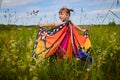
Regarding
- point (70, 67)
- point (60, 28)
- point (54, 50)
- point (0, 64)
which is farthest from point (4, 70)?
point (60, 28)

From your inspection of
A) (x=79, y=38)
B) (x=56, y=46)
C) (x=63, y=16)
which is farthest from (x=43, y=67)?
(x=63, y=16)

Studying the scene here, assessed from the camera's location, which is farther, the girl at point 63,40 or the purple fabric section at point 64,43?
the purple fabric section at point 64,43

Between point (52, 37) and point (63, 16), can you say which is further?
point (63, 16)

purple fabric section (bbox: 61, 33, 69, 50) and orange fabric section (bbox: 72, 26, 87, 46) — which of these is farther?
orange fabric section (bbox: 72, 26, 87, 46)

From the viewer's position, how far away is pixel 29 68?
2.46 meters

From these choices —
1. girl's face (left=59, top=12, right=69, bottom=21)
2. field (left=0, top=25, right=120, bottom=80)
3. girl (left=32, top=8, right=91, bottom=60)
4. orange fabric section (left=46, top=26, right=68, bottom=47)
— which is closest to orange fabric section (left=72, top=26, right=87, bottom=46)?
girl (left=32, top=8, right=91, bottom=60)

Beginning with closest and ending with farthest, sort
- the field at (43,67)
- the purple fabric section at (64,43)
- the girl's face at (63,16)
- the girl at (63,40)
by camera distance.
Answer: the field at (43,67) < the girl at (63,40) < the purple fabric section at (64,43) < the girl's face at (63,16)

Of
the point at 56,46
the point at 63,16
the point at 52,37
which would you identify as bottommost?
the point at 56,46

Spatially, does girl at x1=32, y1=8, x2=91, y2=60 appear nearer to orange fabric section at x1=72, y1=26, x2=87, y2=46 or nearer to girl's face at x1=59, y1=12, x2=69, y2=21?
orange fabric section at x1=72, y1=26, x2=87, y2=46

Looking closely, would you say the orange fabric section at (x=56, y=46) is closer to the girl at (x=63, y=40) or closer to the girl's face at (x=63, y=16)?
the girl at (x=63, y=40)

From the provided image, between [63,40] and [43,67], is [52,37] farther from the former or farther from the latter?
[43,67]

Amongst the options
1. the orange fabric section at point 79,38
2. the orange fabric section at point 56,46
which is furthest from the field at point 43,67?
the orange fabric section at point 79,38

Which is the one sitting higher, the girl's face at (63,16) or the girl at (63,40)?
the girl's face at (63,16)

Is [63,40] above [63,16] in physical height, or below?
below
